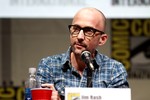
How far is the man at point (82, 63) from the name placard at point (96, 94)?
0.31 metres

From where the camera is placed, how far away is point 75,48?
75.6 inches

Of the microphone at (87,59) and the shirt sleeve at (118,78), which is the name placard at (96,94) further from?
the shirt sleeve at (118,78)

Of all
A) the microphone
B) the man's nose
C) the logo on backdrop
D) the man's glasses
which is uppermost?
the logo on backdrop

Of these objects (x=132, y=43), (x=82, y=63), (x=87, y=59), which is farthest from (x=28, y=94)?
(x=132, y=43)

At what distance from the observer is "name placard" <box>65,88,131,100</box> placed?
1.59 metres

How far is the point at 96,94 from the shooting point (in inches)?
63.1

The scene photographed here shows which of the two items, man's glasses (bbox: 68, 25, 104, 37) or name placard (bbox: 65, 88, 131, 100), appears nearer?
name placard (bbox: 65, 88, 131, 100)

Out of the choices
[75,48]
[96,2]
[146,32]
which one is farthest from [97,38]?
[146,32]

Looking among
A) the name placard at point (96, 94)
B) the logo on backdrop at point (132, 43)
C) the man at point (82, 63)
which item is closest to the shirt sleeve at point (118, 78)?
the man at point (82, 63)

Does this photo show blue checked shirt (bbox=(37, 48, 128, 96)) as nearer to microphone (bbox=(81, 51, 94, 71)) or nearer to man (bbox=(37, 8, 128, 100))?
man (bbox=(37, 8, 128, 100))

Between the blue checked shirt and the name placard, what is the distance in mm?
392

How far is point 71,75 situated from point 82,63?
8 cm

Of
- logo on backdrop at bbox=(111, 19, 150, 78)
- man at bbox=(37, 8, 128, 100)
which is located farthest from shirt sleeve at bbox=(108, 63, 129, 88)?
logo on backdrop at bbox=(111, 19, 150, 78)

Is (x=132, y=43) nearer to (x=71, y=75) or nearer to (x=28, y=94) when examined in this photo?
(x=71, y=75)
